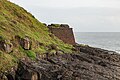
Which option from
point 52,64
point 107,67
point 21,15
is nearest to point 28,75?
point 52,64

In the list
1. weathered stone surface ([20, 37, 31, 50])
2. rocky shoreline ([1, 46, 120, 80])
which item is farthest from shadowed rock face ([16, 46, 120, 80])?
weathered stone surface ([20, 37, 31, 50])

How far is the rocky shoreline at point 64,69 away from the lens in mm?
23919

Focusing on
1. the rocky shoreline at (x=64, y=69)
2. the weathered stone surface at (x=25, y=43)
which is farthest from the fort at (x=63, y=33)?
the weathered stone surface at (x=25, y=43)

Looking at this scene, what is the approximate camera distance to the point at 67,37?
166 feet

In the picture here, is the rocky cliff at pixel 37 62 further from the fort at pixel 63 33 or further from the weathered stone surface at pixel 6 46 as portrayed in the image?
the fort at pixel 63 33

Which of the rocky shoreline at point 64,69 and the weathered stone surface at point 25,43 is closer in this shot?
the rocky shoreline at point 64,69

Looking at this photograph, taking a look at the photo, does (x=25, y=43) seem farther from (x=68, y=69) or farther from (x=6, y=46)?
(x=68, y=69)

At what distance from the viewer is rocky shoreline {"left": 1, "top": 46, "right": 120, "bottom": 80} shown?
2392 centimetres

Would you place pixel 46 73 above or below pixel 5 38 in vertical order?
below

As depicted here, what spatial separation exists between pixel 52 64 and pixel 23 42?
3206 mm

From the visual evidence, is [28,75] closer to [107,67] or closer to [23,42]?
[23,42]

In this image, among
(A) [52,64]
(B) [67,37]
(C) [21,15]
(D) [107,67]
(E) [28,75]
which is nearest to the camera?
(E) [28,75]

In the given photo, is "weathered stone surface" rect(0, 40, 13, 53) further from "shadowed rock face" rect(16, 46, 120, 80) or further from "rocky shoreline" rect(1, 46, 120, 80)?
"shadowed rock face" rect(16, 46, 120, 80)

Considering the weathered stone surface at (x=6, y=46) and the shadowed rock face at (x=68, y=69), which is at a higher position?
the weathered stone surface at (x=6, y=46)
